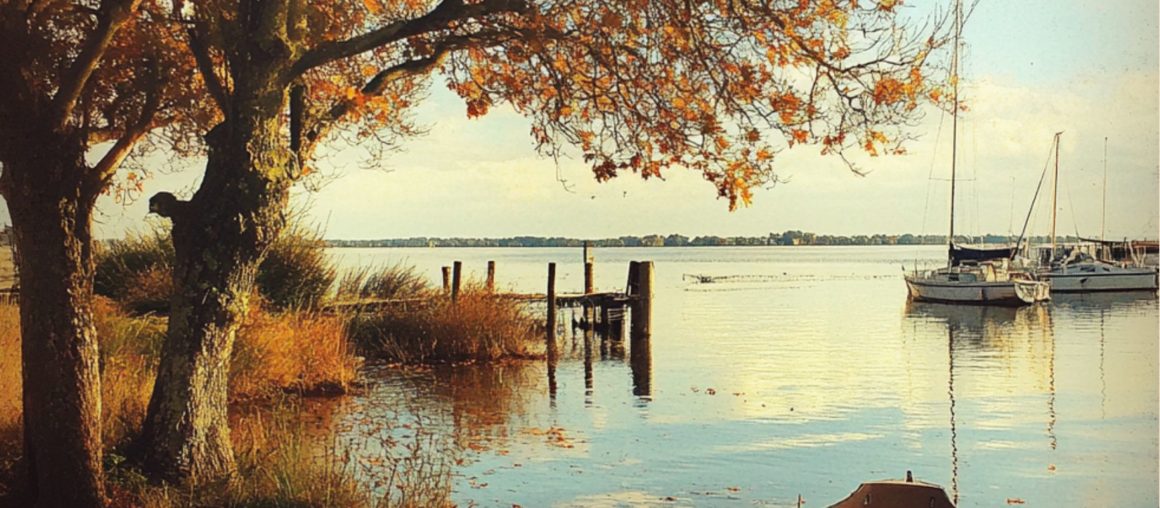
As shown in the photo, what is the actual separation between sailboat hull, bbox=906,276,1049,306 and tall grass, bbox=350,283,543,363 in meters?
35.1

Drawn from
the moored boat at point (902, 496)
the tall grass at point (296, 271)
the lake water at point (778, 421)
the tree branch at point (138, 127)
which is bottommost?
the lake water at point (778, 421)

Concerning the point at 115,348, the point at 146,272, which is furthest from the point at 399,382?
the point at 115,348

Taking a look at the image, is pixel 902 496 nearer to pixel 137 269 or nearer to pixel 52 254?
pixel 52 254

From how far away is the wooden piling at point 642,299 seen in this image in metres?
29.7

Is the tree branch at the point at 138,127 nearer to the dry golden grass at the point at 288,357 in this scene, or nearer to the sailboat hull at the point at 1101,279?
the dry golden grass at the point at 288,357

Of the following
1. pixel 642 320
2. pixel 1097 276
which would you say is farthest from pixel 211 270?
pixel 1097 276

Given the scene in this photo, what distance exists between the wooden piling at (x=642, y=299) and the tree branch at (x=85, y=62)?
71.7 feet

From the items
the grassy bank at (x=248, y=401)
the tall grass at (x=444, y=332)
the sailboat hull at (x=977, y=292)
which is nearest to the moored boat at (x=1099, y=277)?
the sailboat hull at (x=977, y=292)

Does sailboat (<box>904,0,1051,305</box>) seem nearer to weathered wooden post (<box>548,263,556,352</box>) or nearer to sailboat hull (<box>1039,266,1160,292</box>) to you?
sailboat hull (<box>1039,266,1160,292</box>)

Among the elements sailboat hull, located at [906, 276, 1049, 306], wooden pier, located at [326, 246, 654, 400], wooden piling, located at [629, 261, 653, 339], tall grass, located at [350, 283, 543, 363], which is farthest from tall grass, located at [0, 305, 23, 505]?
sailboat hull, located at [906, 276, 1049, 306]

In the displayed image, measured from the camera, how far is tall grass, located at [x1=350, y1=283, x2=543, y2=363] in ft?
75.7

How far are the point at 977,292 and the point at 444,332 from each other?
1458 inches

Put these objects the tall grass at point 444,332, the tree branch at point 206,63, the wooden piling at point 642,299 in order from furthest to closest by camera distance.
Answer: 1. the wooden piling at point 642,299
2. the tall grass at point 444,332
3. the tree branch at point 206,63

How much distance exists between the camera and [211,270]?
28.7 ft
